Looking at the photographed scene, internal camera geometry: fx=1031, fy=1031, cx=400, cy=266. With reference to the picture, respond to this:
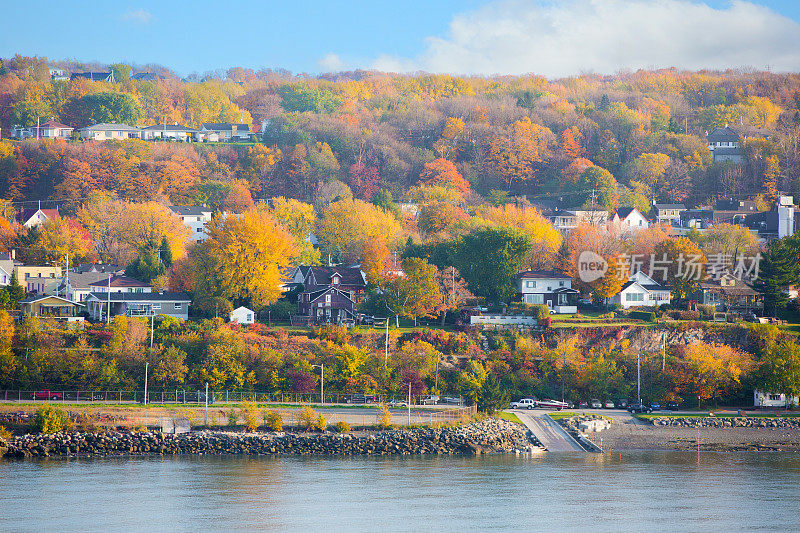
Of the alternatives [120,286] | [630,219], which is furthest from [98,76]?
[120,286]

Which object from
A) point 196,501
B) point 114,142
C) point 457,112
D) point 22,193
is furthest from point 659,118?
point 196,501

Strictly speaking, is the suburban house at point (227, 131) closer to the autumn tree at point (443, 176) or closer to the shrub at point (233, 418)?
the autumn tree at point (443, 176)

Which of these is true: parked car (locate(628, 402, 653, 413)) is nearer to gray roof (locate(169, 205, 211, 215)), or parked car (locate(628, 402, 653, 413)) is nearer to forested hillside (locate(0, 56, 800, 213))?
forested hillside (locate(0, 56, 800, 213))

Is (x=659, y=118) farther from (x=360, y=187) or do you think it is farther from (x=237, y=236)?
(x=237, y=236)

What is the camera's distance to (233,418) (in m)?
43.3

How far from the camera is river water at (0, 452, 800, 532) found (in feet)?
103

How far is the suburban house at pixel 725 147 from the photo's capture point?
102 m

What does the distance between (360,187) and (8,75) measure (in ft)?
190

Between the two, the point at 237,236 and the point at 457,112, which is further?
the point at 457,112

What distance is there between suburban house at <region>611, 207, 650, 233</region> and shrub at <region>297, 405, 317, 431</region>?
146ft

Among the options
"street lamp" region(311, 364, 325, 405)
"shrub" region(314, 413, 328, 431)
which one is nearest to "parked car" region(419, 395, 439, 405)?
"street lamp" region(311, 364, 325, 405)

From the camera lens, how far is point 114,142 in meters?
95.6

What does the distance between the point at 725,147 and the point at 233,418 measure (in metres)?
73.7

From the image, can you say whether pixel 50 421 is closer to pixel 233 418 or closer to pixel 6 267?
pixel 233 418
